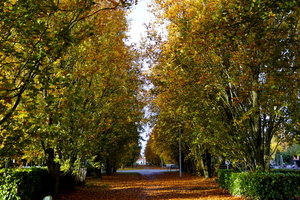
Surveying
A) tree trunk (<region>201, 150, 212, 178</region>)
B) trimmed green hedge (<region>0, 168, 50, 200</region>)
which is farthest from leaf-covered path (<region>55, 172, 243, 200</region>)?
tree trunk (<region>201, 150, 212, 178</region>)

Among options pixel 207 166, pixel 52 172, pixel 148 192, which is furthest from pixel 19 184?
pixel 207 166

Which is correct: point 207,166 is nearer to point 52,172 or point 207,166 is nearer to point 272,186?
point 272,186

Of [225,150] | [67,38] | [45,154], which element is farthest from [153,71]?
[67,38]

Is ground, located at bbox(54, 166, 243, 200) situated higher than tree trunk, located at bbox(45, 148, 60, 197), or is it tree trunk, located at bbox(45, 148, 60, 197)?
tree trunk, located at bbox(45, 148, 60, 197)

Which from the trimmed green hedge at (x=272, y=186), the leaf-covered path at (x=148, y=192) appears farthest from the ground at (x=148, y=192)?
the trimmed green hedge at (x=272, y=186)

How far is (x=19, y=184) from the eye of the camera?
10227mm

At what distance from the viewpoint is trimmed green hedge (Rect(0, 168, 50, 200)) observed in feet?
33.0

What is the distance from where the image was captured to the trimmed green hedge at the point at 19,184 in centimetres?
1006

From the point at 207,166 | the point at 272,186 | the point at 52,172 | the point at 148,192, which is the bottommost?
the point at 148,192

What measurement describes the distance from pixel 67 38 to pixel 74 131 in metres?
7.71

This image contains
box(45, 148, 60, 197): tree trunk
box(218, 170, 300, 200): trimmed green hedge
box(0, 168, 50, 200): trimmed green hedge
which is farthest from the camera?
box(45, 148, 60, 197): tree trunk

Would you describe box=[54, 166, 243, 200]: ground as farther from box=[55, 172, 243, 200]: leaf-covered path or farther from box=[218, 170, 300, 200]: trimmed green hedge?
box=[218, 170, 300, 200]: trimmed green hedge

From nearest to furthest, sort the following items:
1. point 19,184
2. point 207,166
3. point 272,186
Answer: point 19,184 → point 272,186 → point 207,166

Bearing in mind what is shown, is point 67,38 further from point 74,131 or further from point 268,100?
point 268,100
